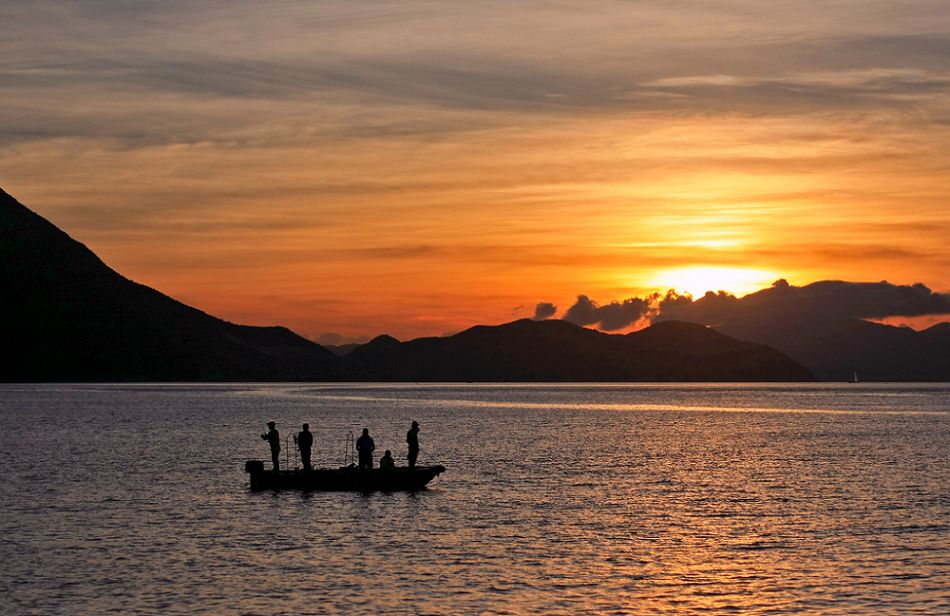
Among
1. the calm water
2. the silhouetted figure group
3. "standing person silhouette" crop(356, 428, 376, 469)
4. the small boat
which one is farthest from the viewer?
the small boat

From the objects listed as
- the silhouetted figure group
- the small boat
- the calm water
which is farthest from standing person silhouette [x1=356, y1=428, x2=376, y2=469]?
the calm water

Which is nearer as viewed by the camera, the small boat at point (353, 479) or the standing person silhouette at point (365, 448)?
the standing person silhouette at point (365, 448)

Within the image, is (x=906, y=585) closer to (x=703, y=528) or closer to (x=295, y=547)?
(x=703, y=528)

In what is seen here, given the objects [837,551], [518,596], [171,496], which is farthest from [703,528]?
[171,496]

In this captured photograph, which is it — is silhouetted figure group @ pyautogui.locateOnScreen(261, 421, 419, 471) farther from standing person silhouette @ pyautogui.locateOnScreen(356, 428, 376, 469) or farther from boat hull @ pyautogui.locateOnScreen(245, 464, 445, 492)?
boat hull @ pyautogui.locateOnScreen(245, 464, 445, 492)

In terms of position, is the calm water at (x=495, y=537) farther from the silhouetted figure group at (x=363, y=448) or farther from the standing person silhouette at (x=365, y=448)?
the standing person silhouette at (x=365, y=448)

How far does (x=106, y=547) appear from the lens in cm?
4541

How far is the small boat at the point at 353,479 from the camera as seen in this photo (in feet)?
207

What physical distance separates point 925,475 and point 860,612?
157ft

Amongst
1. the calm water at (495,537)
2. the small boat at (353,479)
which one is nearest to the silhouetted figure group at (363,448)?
the small boat at (353,479)

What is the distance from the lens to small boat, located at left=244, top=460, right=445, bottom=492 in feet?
207

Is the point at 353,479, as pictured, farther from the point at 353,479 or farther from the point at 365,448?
the point at 365,448

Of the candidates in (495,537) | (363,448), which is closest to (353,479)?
(363,448)

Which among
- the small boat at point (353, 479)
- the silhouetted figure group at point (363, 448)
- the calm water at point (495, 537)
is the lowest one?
the calm water at point (495, 537)
